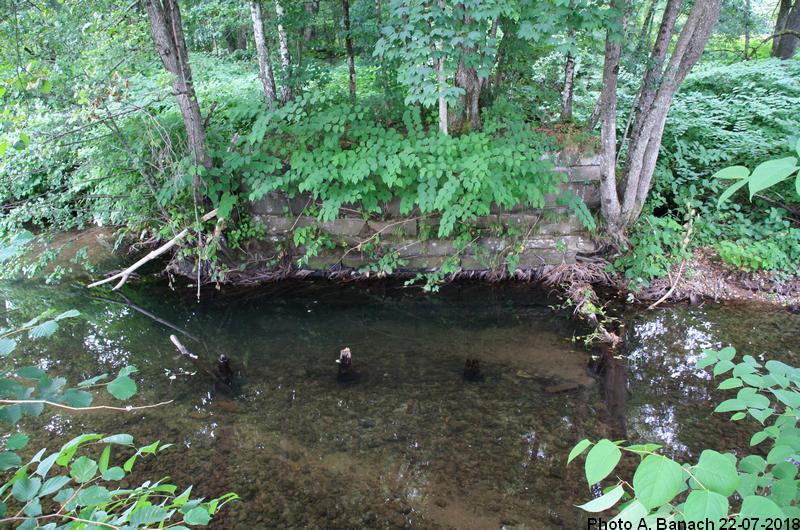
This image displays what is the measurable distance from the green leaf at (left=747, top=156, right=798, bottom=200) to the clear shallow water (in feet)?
8.38

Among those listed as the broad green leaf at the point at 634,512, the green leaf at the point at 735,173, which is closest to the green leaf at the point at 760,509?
the broad green leaf at the point at 634,512

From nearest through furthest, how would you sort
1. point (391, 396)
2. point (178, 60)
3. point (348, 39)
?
point (391, 396) → point (178, 60) → point (348, 39)

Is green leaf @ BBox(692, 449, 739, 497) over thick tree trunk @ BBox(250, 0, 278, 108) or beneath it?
beneath

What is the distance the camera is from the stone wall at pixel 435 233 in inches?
215

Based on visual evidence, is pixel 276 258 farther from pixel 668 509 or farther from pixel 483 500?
pixel 668 509

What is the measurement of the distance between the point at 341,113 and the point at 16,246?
397cm

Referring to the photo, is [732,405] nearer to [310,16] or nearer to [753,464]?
[753,464]

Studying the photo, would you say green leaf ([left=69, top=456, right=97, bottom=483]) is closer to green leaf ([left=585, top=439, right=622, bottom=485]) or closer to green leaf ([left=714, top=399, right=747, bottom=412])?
green leaf ([left=585, top=439, right=622, bottom=485])

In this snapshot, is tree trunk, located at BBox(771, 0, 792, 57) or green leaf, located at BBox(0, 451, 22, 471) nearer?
green leaf, located at BBox(0, 451, 22, 471)

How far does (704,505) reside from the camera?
32.9 inches

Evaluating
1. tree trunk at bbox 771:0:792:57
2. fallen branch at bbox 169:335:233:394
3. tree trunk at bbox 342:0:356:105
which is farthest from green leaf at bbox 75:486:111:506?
tree trunk at bbox 771:0:792:57

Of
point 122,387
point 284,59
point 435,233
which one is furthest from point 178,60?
point 122,387

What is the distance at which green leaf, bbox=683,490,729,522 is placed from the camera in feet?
2.69

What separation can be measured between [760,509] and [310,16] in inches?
222
